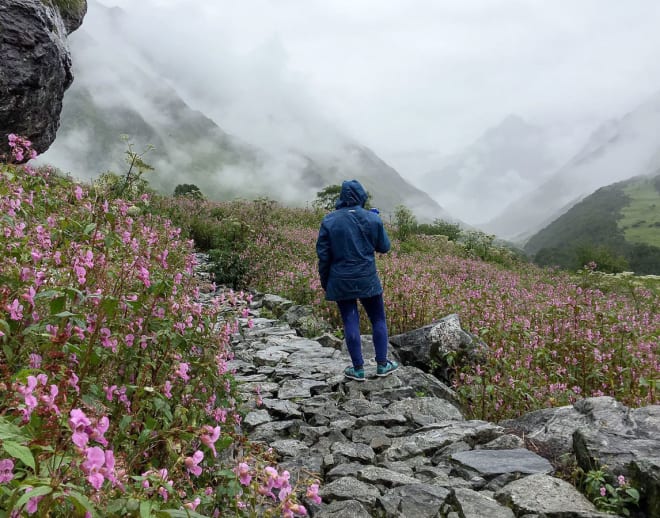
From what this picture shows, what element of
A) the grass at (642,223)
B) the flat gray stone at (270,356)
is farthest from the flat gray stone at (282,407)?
the grass at (642,223)

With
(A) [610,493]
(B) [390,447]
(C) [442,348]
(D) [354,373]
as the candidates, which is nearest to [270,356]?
(D) [354,373]

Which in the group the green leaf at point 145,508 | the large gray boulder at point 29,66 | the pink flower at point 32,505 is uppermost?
the large gray boulder at point 29,66

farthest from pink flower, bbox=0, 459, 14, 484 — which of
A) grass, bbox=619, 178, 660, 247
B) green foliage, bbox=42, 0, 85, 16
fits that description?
grass, bbox=619, 178, 660, 247

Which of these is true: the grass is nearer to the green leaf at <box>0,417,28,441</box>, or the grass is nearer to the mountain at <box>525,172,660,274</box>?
the mountain at <box>525,172,660,274</box>

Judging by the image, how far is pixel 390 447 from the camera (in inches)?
176

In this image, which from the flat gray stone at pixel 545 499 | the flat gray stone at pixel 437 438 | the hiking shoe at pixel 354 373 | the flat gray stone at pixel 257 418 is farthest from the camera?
the hiking shoe at pixel 354 373

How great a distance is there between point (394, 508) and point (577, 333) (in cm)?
547

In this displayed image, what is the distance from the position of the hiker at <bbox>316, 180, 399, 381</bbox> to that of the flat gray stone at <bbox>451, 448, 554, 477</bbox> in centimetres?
232

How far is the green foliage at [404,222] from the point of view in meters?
22.4

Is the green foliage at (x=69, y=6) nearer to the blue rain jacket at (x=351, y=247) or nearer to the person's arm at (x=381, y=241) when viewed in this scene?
the blue rain jacket at (x=351, y=247)

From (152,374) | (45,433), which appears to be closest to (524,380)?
(152,374)

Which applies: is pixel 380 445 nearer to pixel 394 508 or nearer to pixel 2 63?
pixel 394 508

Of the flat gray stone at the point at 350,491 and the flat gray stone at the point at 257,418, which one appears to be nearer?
the flat gray stone at the point at 350,491

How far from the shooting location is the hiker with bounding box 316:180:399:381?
6281 mm
